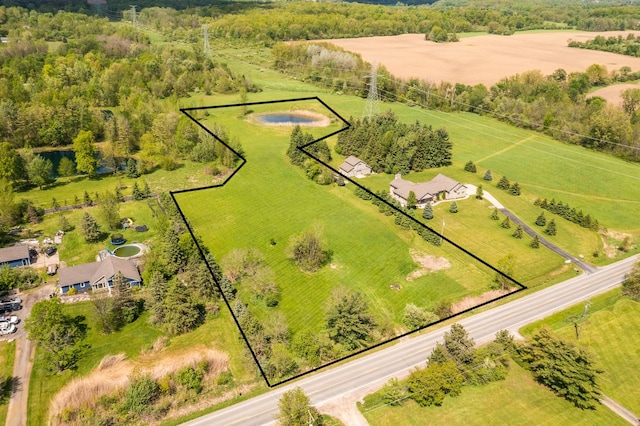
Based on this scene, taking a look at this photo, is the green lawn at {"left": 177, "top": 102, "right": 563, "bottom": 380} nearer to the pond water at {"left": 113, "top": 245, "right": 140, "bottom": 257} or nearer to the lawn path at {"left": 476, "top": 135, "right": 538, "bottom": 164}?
the pond water at {"left": 113, "top": 245, "right": 140, "bottom": 257}

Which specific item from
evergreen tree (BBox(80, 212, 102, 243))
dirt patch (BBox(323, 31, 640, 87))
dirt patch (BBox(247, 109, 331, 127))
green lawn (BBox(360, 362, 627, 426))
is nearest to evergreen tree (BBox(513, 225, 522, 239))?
green lawn (BBox(360, 362, 627, 426))

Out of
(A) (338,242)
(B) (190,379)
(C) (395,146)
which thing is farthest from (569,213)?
(B) (190,379)

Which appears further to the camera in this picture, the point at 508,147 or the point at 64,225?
the point at 508,147

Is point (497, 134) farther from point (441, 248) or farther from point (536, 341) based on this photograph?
point (536, 341)

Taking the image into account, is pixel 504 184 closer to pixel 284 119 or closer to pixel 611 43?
pixel 284 119

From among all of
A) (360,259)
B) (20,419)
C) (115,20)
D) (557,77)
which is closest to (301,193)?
(360,259)

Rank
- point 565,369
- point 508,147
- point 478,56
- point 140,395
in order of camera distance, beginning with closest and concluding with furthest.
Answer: point 140,395 → point 565,369 → point 508,147 → point 478,56

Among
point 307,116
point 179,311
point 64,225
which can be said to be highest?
point 307,116
